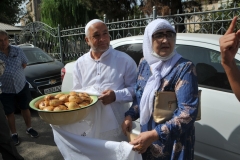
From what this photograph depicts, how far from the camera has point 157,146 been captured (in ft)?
4.95

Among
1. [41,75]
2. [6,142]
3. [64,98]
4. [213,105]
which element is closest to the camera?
[64,98]

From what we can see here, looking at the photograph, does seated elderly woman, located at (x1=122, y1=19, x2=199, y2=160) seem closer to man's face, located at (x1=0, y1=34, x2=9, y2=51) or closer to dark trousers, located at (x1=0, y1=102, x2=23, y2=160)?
dark trousers, located at (x1=0, y1=102, x2=23, y2=160)


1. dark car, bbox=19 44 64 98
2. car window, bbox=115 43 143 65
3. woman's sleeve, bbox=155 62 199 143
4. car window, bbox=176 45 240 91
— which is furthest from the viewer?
dark car, bbox=19 44 64 98

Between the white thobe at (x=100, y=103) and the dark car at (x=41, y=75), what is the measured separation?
11.3ft

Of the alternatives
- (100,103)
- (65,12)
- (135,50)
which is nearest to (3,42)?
(135,50)

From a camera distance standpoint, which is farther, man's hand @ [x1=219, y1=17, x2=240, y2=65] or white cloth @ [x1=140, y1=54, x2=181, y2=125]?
white cloth @ [x1=140, y1=54, x2=181, y2=125]

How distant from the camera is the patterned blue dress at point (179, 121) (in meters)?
1.31

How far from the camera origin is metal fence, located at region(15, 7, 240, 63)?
16.9 feet

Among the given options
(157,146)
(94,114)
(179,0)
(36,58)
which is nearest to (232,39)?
(157,146)

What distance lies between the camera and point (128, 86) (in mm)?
1936

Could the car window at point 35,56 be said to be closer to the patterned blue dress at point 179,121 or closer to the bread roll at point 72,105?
the bread roll at point 72,105

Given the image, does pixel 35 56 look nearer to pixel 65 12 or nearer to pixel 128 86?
pixel 128 86

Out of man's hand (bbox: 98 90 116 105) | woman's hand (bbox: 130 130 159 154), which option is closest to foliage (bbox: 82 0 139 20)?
man's hand (bbox: 98 90 116 105)

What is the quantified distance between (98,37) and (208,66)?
4.21 ft
